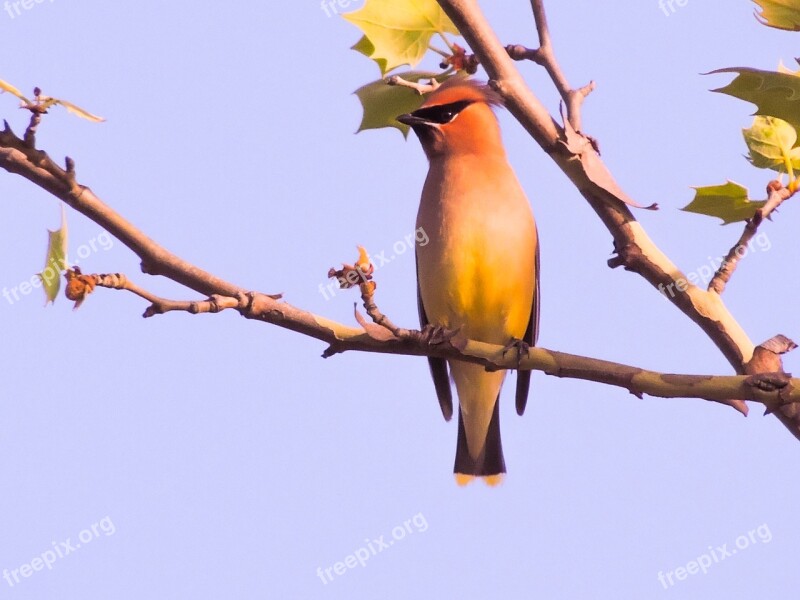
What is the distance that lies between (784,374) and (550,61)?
118 centimetres

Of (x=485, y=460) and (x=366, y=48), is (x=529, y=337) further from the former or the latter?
(x=366, y=48)

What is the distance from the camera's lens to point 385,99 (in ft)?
11.1

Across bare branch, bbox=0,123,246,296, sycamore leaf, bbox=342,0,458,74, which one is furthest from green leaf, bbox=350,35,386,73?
bare branch, bbox=0,123,246,296

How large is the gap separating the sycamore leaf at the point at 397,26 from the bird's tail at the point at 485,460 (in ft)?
8.77

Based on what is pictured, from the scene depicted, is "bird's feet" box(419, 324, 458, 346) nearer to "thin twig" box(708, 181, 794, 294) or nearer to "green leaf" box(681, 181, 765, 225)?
"thin twig" box(708, 181, 794, 294)

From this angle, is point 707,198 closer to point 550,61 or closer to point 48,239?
point 550,61

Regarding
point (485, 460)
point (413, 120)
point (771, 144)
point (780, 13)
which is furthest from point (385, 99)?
point (485, 460)

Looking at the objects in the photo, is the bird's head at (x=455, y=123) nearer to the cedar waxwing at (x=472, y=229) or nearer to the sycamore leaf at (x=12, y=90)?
the cedar waxwing at (x=472, y=229)

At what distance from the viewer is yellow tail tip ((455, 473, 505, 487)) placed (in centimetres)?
561

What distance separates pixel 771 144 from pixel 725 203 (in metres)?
0.20

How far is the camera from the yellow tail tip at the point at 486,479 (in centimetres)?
561

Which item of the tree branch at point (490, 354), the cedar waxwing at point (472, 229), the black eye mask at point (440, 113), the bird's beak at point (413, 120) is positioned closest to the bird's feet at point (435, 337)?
the tree branch at point (490, 354)

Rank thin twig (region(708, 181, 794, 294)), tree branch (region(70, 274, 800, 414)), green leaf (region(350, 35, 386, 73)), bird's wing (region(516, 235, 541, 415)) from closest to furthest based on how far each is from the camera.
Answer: tree branch (region(70, 274, 800, 414))
thin twig (region(708, 181, 794, 294))
green leaf (region(350, 35, 386, 73))
bird's wing (region(516, 235, 541, 415))

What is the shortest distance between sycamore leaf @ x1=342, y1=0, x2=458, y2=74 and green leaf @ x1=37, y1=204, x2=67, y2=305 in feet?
3.56
